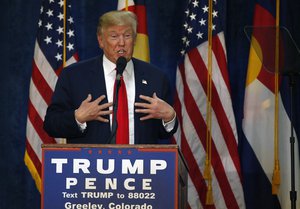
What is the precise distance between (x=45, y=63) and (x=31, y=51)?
394 mm

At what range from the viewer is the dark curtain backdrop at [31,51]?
6.93 m

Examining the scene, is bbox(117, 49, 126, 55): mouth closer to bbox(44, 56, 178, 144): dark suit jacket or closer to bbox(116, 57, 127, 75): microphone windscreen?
bbox(44, 56, 178, 144): dark suit jacket

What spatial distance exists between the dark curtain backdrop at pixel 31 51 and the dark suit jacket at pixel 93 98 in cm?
241

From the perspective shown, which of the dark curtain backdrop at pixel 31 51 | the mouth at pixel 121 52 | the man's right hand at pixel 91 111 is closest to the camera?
the man's right hand at pixel 91 111

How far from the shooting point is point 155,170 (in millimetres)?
3498

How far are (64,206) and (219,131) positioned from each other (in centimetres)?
330

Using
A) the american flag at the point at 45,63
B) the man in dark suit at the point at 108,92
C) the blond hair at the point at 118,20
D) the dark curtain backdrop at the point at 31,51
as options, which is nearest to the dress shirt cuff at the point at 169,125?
the man in dark suit at the point at 108,92

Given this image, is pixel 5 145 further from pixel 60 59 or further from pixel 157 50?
pixel 157 50

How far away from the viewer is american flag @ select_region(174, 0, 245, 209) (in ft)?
21.5

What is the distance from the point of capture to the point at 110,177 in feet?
11.5

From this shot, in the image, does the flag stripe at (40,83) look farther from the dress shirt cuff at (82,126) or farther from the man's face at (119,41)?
the dress shirt cuff at (82,126)

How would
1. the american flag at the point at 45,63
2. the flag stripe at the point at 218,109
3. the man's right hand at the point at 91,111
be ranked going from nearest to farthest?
1. the man's right hand at the point at 91,111
2. the flag stripe at the point at 218,109
3. the american flag at the point at 45,63

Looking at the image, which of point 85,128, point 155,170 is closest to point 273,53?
point 85,128

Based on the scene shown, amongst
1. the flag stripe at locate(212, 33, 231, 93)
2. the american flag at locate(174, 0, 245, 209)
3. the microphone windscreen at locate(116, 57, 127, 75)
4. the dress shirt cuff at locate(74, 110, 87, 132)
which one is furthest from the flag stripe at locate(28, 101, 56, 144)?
the microphone windscreen at locate(116, 57, 127, 75)
